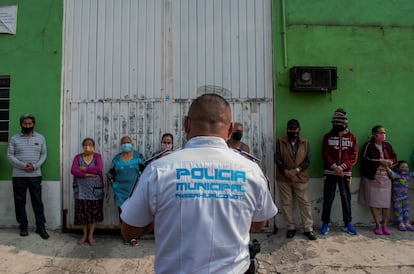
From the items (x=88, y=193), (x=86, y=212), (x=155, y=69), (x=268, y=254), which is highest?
(x=155, y=69)

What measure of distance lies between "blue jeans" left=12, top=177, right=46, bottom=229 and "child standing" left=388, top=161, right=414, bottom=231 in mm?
5804

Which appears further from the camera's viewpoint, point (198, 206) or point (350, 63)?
point (350, 63)

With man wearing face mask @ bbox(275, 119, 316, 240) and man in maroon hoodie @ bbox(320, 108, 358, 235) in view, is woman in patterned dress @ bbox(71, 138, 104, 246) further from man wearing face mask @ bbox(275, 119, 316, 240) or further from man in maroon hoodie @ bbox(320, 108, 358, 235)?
man in maroon hoodie @ bbox(320, 108, 358, 235)

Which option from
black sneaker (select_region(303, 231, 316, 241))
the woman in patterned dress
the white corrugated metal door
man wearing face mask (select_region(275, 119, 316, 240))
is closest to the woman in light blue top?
the woman in patterned dress

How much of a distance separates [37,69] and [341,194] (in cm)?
559

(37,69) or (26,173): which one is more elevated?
(37,69)

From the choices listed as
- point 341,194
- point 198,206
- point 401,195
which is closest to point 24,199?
point 198,206

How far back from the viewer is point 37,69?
5914mm

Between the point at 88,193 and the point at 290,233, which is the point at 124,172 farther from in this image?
the point at 290,233

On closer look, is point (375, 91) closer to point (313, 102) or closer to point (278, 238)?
point (313, 102)

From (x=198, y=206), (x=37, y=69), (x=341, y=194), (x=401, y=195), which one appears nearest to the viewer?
(x=198, y=206)

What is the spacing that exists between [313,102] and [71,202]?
4552 millimetres

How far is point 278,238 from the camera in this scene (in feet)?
17.9

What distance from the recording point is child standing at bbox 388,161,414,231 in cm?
567
